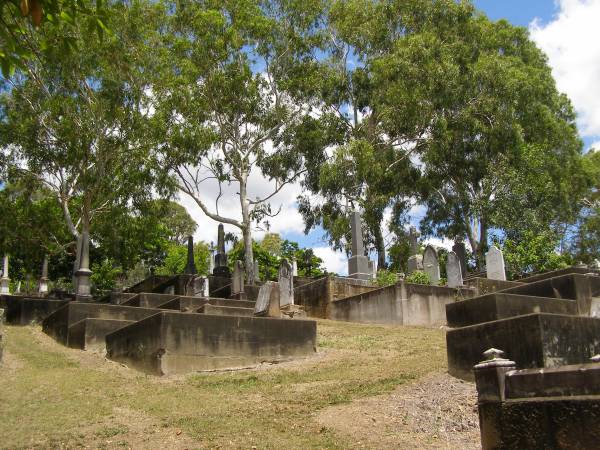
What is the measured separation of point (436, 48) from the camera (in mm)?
32094

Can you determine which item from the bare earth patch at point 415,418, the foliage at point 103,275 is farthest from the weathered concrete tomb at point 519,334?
the foliage at point 103,275

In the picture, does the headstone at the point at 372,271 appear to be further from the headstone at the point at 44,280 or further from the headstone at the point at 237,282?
the headstone at the point at 44,280

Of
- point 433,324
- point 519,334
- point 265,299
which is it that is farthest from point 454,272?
point 519,334

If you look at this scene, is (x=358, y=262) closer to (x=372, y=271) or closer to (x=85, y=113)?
(x=372, y=271)

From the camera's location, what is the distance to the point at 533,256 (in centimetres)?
2725

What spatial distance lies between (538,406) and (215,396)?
555 cm

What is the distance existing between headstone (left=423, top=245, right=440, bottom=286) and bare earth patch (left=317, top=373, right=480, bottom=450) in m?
13.9

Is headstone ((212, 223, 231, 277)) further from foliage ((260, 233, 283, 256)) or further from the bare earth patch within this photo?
the bare earth patch

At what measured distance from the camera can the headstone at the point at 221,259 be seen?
31.4 metres

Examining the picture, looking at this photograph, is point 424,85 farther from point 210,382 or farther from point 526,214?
point 210,382

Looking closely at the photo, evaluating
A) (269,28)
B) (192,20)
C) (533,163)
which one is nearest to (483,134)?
(533,163)

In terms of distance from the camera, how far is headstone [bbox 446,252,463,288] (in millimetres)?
21397

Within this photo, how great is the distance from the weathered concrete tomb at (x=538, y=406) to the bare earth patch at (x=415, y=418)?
69 centimetres

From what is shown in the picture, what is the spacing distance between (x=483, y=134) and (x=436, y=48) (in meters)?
5.33
